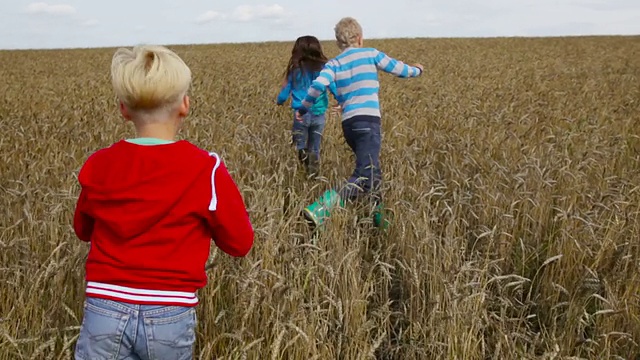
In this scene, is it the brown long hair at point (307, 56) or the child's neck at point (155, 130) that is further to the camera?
the brown long hair at point (307, 56)

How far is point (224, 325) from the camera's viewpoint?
275 centimetres

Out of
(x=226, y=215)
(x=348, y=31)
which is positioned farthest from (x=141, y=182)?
(x=348, y=31)

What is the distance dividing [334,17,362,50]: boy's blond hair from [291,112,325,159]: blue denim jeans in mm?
1283

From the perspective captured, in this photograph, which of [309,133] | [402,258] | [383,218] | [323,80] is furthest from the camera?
[309,133]

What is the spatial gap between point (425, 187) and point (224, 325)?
219cm

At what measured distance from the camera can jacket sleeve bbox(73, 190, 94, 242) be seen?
1.95 metres

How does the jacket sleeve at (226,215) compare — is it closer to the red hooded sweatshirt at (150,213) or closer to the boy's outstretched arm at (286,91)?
the red hooded sweatshirt at (150,213)

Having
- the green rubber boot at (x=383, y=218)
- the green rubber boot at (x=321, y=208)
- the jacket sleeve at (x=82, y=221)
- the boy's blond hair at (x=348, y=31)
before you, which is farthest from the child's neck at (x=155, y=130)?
the boy's blond hair at (x=348, y=31)

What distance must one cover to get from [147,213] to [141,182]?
9 centimetres

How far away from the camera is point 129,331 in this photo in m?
1.82

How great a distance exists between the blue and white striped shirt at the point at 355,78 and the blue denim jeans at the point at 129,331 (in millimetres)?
2875

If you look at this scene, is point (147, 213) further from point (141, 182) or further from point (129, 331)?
point (129, 331)

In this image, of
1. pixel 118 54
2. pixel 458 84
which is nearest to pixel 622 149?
pixel 118 54

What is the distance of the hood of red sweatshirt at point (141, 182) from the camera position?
1.79m
